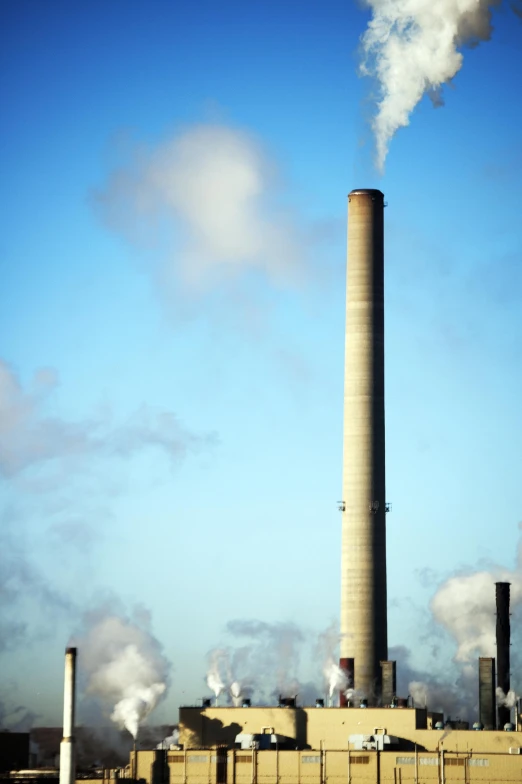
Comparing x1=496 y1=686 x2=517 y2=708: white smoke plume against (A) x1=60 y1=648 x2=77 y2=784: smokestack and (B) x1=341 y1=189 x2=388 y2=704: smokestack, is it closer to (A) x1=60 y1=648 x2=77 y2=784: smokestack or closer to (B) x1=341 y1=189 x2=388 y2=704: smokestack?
(B) x1=341 y1=189 x2=388 y2=704: smokestack

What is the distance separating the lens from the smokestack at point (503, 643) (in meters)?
67.4

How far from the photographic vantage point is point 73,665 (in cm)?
5675

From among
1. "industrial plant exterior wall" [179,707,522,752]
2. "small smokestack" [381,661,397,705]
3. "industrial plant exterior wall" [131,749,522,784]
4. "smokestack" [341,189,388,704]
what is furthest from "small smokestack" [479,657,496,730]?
"industrial plant exterior wall" [131,749,522,784]

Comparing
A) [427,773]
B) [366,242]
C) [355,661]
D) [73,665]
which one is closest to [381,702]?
[355,661]

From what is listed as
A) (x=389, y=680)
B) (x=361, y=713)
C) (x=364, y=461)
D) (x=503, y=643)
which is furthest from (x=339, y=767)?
(x=364, y=461)

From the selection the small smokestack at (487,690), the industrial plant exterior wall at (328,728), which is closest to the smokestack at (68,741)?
the industrial plant exterior wall at (328,728)

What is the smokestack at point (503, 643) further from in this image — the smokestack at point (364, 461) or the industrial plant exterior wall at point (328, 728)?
the smokestack at point (364, 461)

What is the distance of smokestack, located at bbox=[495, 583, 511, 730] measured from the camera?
67.4m

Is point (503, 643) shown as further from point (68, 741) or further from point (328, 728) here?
point (68, 741)

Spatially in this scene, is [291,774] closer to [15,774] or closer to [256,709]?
[256,709]

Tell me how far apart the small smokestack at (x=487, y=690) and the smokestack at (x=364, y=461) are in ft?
15.3

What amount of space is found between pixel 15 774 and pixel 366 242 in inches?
1158

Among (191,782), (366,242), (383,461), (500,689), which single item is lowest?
(191,782)

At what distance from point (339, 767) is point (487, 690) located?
11.1 metres
